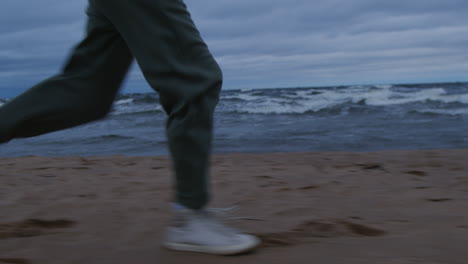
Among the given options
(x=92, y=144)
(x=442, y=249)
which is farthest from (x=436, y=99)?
(x=442, y=249)

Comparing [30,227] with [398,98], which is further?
[398,98]

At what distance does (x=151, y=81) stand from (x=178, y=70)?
0.11 m

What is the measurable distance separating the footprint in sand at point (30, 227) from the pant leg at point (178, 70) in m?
0.90

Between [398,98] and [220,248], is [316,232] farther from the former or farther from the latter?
[398,98]

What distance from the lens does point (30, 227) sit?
81.7 inches

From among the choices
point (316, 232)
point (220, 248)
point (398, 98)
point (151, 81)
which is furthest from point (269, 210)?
point (398, 98)

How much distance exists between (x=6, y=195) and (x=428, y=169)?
10.2 feet

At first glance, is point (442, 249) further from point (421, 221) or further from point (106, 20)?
point (106, 20)

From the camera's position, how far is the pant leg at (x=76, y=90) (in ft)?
5.09

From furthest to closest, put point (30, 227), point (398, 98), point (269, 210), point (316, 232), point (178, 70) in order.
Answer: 1. point (398, 98)
2. point (269, 210)
3. point (30, 227)
4. point (316, 232)
5. point (178, 70)

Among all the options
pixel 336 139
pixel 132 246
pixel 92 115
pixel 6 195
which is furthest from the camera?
pixel 336 139

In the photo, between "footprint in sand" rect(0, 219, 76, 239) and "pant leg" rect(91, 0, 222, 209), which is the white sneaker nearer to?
"pant leg" rect(91, 0, 222, 209)

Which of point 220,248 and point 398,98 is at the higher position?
point 398,98

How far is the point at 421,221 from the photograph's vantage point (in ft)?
6.86
